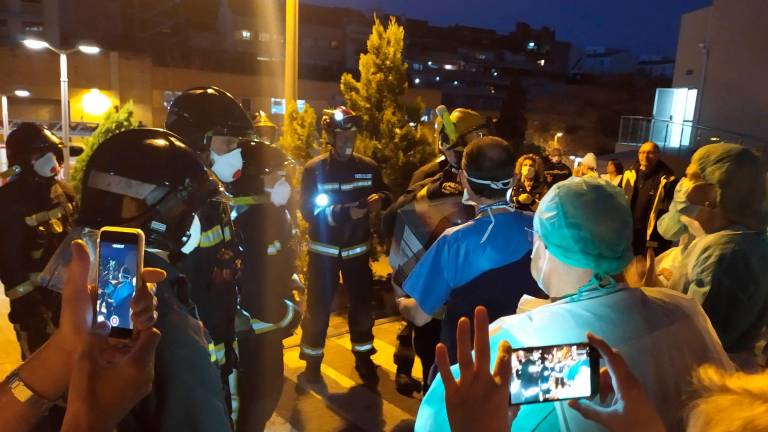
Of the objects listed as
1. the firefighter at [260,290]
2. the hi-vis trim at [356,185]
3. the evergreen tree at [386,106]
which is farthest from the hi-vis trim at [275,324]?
the evergreen tree at [386,106]

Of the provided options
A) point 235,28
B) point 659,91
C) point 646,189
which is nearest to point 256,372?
point 646,189

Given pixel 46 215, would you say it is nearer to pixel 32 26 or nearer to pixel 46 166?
pixel 46 166

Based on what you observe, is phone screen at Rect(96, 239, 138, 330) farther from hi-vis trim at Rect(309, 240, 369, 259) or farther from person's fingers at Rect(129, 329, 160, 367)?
hi-vis trim at Rect(309, 240, 369, 259)

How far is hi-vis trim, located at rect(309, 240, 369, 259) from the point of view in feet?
16.5

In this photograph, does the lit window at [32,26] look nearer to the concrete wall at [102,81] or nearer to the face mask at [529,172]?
the concrete wall at [102,81]

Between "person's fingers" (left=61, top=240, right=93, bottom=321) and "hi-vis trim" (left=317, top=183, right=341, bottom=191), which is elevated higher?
"person's fingers" (left=61, top=240, right=93, bottom=321)

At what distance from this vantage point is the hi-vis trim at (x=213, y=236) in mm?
2693

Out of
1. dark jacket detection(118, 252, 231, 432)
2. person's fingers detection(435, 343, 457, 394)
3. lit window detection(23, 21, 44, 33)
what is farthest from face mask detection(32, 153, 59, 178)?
lit window detection(23, 21, 44, 33)

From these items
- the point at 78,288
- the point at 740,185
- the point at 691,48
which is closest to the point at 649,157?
the point at 740,185

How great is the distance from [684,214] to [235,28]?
43.2 meters

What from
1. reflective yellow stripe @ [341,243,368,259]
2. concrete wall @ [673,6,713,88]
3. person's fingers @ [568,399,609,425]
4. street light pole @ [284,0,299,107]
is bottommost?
reflective yellow stripe @ [341,243,368,259]

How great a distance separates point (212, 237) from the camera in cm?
273

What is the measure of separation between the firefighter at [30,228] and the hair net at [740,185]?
433cm

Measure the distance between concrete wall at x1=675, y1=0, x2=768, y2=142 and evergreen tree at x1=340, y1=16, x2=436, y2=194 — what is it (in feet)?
51.0
